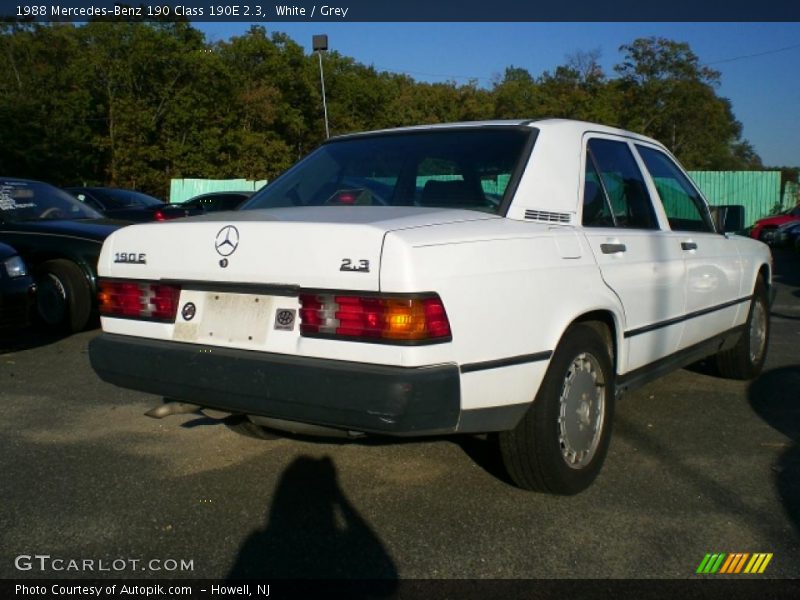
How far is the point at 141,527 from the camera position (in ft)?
10.8

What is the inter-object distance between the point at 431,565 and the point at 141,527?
124 centimetres

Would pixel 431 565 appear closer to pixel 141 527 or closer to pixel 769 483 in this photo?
pixel 141 527

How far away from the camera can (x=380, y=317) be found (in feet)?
9.13

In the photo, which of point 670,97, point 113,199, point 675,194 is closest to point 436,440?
point 675,194

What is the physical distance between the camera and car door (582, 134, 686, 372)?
12.3ft

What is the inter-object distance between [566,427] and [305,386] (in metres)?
1.23

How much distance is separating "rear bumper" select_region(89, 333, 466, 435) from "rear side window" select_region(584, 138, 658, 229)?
54.9 inches

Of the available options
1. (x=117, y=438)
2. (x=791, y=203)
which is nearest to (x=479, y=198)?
(x=117, y=438)

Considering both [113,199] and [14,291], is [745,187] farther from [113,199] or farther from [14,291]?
[14,291]

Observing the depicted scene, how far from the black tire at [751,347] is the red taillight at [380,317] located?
362 cm

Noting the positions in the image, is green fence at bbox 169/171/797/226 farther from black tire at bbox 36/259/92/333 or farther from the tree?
black tire at bbox 36/259/92/333

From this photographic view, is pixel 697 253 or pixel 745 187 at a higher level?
pixel 745 187

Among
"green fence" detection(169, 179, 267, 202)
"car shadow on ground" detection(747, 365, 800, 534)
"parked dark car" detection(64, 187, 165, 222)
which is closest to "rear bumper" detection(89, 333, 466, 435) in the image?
"car shadow on ground" detection(747, 365, 800, 534)

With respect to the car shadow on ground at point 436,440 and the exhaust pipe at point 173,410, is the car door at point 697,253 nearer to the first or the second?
the car shadow on ground at point 436,440
